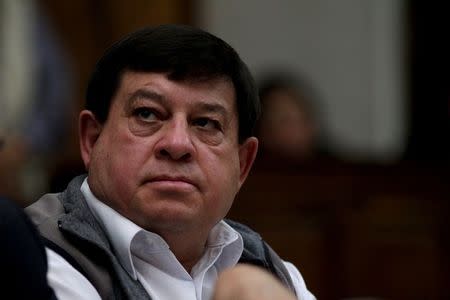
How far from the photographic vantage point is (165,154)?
7.72 feet

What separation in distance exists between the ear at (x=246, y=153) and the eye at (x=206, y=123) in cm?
17

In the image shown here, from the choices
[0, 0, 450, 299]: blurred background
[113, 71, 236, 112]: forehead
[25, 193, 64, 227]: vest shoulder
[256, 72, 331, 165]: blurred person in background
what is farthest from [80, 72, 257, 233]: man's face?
[256, 72, 331, 165]: blurred person in background

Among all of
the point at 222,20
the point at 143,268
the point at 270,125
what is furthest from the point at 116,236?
the point at 222,20

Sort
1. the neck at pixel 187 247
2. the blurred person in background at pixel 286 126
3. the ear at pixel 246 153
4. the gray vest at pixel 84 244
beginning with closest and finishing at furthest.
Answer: the gray vest at pixel 84 244, the neck at pixel 187 247, the ear at pixel 246 153, the blurred person in background at pixel 286 126

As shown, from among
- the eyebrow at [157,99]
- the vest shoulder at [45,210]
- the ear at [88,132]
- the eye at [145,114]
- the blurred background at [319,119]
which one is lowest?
the blurred background at [319,119]

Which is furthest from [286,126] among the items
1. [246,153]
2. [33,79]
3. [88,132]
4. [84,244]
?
[84,244]

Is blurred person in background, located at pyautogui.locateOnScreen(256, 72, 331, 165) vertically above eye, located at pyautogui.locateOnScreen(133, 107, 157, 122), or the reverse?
eye, located at pyautogui.locateOnScreen(133, 107, 157, 122)

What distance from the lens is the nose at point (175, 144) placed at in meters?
2.34

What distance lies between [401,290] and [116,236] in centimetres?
303

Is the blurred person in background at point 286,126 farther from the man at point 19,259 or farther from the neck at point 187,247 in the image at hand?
the man at point 19,259

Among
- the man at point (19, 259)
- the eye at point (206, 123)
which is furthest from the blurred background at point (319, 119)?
the man at point (19, 259)

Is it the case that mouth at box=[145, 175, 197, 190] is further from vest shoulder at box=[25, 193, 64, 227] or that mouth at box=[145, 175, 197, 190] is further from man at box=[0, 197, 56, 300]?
man at box=[0, 197, 56, 300]

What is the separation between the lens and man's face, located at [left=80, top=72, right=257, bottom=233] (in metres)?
2.34

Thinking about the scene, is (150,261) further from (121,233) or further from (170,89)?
(170,89)
